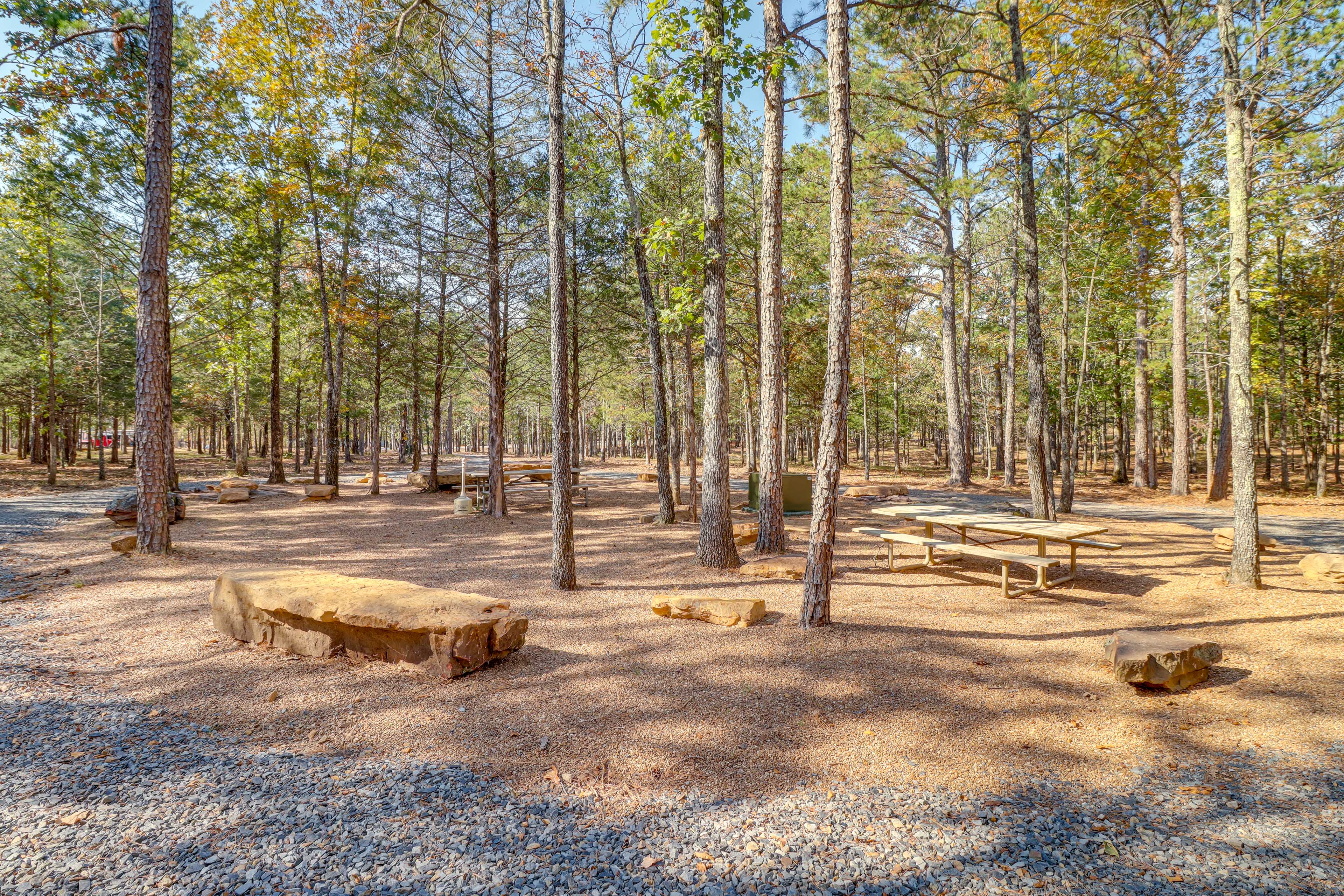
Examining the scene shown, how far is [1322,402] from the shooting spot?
1614 centimetres

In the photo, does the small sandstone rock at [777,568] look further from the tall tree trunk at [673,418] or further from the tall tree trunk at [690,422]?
the tall tree trunk at [673,418]

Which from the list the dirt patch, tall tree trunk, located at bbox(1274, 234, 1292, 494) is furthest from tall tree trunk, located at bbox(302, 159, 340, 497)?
tall tree trunk, located at bbox(1274, 234, 1292, 494)

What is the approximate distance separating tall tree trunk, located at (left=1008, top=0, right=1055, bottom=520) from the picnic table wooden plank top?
2058mm

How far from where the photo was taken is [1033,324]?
10430mm

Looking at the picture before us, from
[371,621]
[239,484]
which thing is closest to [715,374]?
[371,621]

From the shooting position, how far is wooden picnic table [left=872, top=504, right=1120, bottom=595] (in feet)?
21.2

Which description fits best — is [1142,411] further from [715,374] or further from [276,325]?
[276,325]

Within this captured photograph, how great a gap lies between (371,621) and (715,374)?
5.34 metres

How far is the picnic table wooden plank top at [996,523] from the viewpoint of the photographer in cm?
660

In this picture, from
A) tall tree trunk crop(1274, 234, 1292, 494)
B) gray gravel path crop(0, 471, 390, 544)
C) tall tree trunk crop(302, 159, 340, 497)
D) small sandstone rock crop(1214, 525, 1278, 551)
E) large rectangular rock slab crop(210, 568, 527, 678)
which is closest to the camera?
large rectangular rock slab crop(210, 568, 527, 678)

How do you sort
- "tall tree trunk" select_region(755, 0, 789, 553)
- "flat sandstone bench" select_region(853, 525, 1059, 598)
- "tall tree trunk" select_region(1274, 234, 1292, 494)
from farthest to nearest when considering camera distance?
"tall tree trunk" select_region(1274, 234, 1292, 494)
"tall tree trunk" select_region(755, 0, 789, 553)
"flat sandstone bench" select_region(853, 525, 1059, 598)

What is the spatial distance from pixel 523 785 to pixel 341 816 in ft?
2.87

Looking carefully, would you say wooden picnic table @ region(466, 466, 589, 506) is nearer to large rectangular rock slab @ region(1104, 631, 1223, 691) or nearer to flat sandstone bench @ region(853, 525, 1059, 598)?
flat sandstone bench @ region(853, 525, 1059, 598)

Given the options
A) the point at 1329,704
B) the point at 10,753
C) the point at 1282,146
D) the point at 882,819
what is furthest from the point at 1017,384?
the point at 10,753
